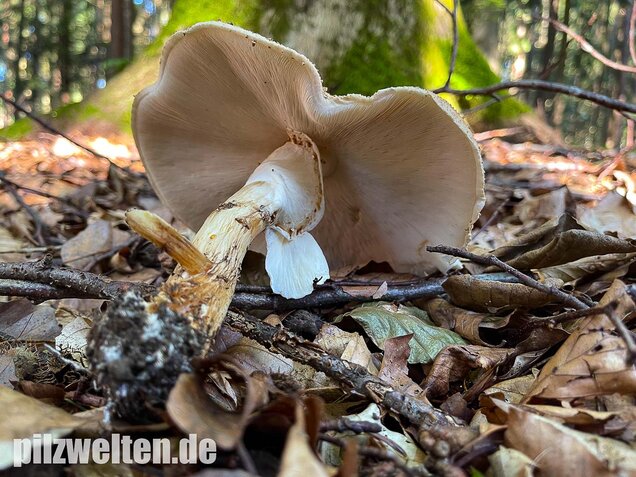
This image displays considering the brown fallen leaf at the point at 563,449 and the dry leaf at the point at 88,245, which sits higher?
the brown fallen leaf at the point at 563,449

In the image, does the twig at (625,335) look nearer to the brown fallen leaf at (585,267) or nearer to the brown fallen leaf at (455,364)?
the brown fallen leaf at (455,364)

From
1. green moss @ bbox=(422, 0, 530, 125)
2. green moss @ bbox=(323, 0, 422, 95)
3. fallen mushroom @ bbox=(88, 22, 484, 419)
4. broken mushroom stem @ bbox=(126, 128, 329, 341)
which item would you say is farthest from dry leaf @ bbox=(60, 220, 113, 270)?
green moss @ bbox=(422, 0, 530, 125)

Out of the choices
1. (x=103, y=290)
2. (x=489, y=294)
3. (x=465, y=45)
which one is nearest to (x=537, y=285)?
(x=489, y=294)

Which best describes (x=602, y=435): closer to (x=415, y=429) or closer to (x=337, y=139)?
(x=415, y=429)

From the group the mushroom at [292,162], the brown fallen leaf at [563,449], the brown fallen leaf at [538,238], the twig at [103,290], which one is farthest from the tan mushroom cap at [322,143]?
the brown fallen leaf at [563,449]

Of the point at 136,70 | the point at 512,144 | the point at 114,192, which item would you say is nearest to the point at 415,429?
the point at 114,192

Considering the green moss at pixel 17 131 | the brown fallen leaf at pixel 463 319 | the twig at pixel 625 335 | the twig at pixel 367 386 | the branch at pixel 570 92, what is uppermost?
the branch at pixel 570 92

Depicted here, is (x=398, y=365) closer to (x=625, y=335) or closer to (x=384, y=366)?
(x=384, y=366)
